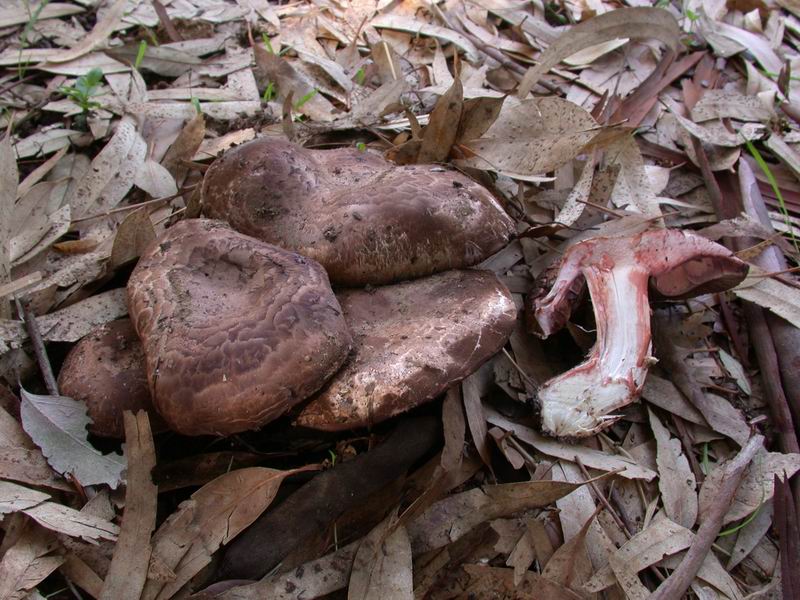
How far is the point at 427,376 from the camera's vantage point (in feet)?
6.85

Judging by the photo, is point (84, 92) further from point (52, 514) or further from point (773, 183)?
point (773, 183)

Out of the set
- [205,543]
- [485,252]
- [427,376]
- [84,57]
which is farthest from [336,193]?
[84,57]

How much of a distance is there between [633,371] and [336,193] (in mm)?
1368

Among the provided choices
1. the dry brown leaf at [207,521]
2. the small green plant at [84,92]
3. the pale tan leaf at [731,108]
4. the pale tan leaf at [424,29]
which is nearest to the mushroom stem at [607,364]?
the dry brown leaf at [207,521]

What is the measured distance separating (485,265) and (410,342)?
0.96m

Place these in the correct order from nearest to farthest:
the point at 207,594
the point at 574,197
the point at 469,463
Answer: the point at 207,594, the point at 469,463, the point at 574,197

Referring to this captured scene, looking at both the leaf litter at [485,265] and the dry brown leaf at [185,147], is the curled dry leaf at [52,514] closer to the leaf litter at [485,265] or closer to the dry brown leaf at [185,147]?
the leaf litter at [485,265]

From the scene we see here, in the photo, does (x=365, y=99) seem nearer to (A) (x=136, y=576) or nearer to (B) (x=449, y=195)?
(B) (x=449, y=195)

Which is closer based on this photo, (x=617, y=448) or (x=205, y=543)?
(x=205, y=543)

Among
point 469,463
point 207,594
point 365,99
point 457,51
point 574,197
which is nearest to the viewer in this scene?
point 207,594

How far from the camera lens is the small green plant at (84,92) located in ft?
10.9

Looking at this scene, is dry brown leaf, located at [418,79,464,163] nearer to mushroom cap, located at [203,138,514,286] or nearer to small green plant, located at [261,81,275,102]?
mushroom cap, located at [203,138,514,286]

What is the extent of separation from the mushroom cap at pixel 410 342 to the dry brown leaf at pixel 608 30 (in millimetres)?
1723

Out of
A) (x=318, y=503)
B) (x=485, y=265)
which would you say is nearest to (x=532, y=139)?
(x=485, y=265)
